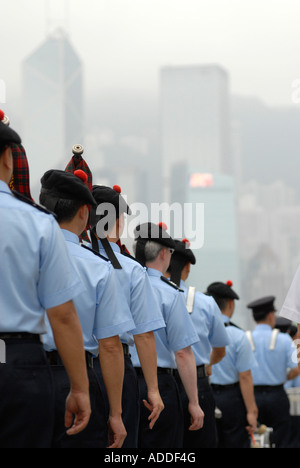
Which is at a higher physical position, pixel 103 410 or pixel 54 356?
pixel 54 356

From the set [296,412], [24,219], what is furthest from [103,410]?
[296,412]

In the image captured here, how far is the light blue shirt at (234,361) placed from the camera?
8.21m

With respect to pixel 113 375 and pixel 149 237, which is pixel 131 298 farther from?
pixel 149 237

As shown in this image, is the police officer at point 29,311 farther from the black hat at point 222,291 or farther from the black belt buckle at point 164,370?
the black hat at point 222,291

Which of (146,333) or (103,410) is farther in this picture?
(146,333)

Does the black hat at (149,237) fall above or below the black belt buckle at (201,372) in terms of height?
above

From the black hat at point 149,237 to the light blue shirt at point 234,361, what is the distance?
2.89 m

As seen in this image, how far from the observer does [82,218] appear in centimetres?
365

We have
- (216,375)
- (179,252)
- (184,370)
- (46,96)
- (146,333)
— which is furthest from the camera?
(46,96)

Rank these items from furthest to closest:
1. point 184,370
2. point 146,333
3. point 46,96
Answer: point 46,96 < point 184,370 < point 146,333

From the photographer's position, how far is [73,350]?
9.43ft

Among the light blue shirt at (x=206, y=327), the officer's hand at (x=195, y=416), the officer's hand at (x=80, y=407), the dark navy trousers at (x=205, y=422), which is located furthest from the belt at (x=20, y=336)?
the light blue shirt at (x=206, y=327)

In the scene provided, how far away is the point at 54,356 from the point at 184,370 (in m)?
2.02
